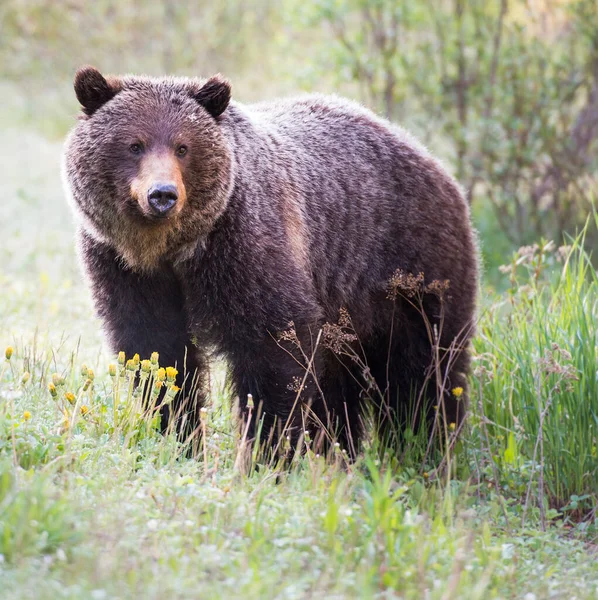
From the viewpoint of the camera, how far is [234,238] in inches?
199

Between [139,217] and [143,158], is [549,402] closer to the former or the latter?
[139,217]

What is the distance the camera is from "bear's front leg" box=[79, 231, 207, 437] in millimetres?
5199

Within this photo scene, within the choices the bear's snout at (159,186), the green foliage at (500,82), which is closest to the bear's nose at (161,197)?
the bear's snout at (159,186)

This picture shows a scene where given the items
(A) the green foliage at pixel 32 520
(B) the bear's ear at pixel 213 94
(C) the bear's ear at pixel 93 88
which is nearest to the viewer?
(A) the green foliage at pixel 32 520

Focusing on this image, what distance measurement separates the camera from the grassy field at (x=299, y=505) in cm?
338

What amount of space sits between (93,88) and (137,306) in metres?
1.20

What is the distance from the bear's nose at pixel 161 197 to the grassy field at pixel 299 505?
2.90ft

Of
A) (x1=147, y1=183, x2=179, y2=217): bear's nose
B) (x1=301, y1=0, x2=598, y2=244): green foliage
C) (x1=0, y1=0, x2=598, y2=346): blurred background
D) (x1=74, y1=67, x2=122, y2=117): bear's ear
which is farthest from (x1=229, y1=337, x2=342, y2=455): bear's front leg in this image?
(x1=301, y1=0, x2=598, y2=244): green foliage

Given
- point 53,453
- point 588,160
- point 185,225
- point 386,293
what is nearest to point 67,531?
point 53,453

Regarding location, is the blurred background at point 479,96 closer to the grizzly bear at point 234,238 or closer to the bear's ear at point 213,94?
the grizzly bear at point 234,238

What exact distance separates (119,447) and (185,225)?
3.94 ft

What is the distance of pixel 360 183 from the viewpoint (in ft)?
19.9

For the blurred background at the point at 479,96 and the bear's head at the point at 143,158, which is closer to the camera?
the bear's head at the point at 143,158

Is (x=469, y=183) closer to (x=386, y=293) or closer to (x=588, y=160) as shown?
(x=588, y=160)
